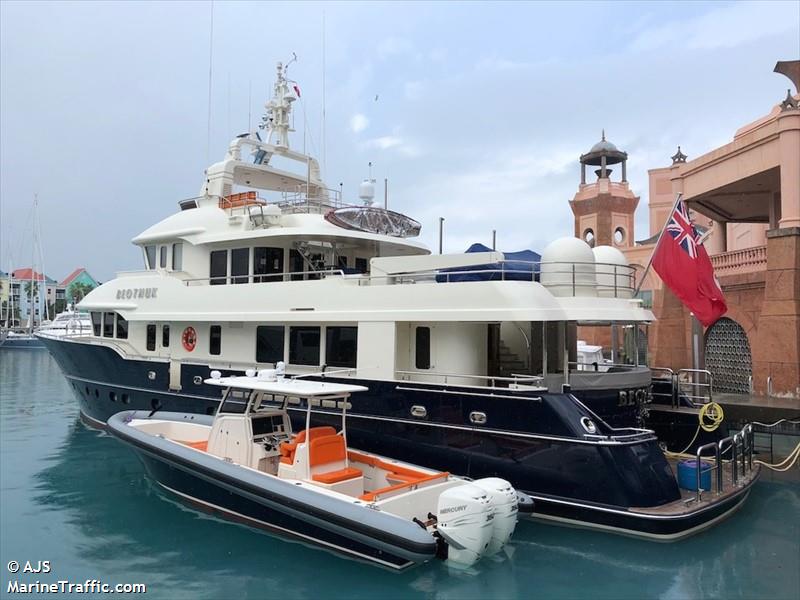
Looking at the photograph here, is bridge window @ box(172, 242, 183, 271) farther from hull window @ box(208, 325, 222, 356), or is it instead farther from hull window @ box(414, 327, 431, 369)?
hull window @ box(414, 327, 431, 369)

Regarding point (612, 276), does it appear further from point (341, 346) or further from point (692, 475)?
point (341, 346)

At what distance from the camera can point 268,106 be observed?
1599 centimetres

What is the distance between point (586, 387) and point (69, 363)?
13031mm

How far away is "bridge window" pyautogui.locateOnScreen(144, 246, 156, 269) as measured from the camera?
14.8 metres

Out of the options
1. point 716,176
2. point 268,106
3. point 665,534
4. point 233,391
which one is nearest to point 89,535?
point 233,391

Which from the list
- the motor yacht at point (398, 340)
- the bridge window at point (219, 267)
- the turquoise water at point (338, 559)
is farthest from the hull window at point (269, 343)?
the turquoise water at point (338, 559)

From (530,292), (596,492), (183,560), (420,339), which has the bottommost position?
(183,560)

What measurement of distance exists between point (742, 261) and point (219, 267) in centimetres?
1487

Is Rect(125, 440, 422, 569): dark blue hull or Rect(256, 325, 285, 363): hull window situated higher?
Rect(256, 325, 285, 363): hull window

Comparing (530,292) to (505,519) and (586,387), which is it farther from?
(505,519)

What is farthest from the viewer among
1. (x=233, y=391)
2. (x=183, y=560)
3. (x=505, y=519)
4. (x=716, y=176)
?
(x=716, y=176)

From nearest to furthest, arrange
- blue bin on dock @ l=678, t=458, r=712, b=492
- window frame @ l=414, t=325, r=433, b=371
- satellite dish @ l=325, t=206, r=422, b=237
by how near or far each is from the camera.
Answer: blue bin on dock @ l=678, t=458, r=712, b=492
window frame @ l=414, t=325, r=433, b=371
satellite dish @ l=325, t=206, r=422, b=237

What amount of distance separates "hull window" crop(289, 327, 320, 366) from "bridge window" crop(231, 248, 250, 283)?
2.07 meters

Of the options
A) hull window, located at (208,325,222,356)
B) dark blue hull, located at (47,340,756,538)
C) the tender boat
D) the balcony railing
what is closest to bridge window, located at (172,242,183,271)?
hull window, located at (208,325,222,356)
